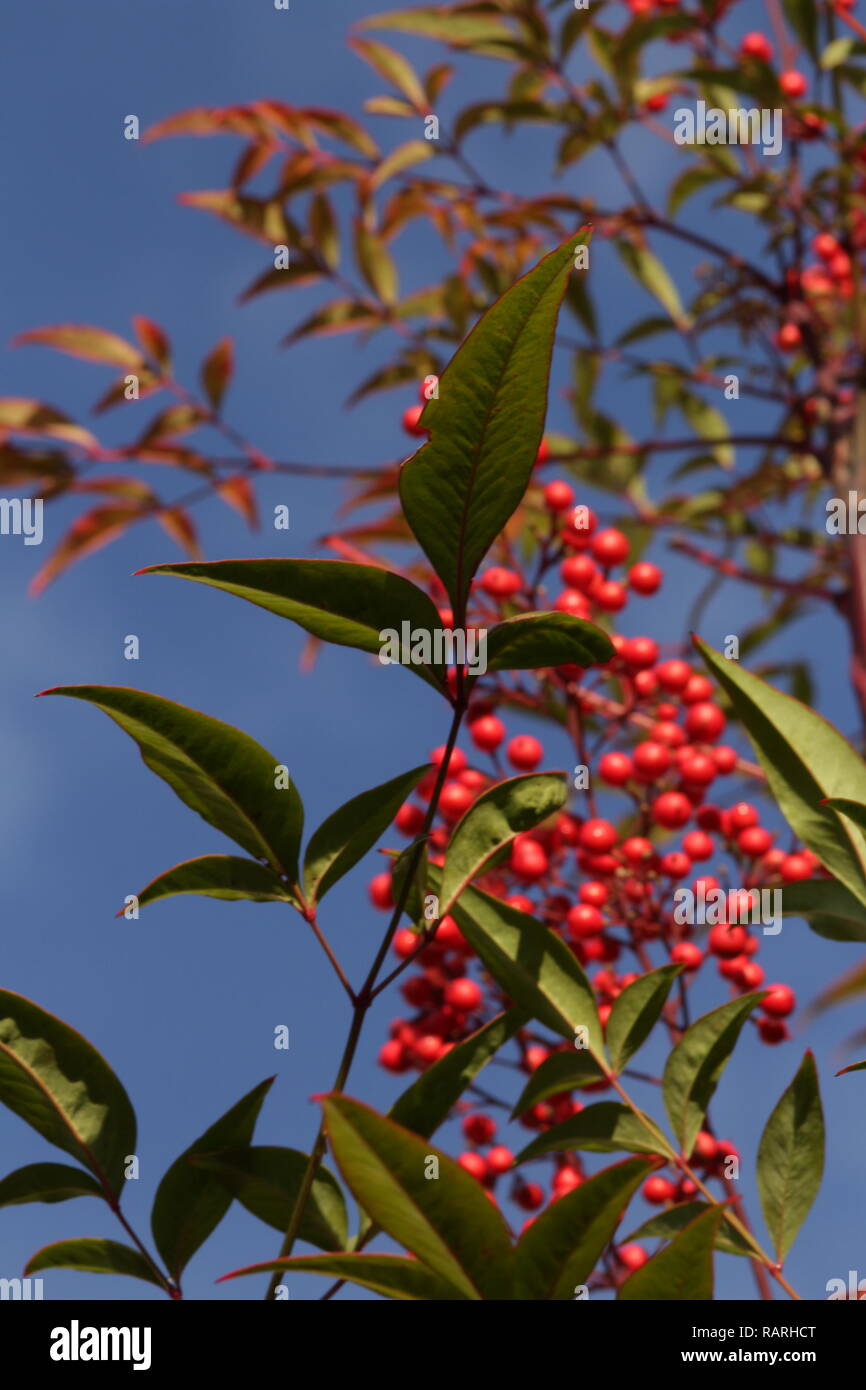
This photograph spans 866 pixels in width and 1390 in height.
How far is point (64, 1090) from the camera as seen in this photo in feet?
1.96

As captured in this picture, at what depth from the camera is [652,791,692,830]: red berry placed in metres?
1.07

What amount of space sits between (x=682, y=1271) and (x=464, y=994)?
49 centimetres

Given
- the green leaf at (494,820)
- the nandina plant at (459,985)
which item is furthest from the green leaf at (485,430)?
the green leaf at (494,820)

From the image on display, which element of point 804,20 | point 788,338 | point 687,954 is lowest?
point 687,954

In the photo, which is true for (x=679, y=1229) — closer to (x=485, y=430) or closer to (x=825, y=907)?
(x=825, y=907)

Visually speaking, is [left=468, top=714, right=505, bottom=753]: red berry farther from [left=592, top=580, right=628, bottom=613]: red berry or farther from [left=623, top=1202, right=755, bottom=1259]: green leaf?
[left=623, top=1202, right=755, bottom=1259]: green leaf

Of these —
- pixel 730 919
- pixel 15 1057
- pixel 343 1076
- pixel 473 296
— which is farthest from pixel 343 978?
pixel 473 296

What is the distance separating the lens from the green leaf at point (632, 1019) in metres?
0.71

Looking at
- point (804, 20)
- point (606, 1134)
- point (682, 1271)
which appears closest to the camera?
point (682, 1271)

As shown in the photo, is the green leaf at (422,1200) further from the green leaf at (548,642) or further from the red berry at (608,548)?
the red berry at (608,548)

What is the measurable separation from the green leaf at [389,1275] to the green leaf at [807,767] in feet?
0.99

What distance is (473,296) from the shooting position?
188 centimetres

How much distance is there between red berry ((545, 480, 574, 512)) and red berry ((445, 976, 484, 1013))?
462 millimetres

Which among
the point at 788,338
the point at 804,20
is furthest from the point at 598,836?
the point at 804,20
